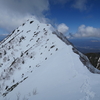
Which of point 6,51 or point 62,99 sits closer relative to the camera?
point 62,99

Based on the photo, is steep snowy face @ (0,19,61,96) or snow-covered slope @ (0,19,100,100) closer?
snow-covered slope @ (0,19,100,100)

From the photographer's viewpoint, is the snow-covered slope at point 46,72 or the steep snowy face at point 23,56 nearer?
the snow-covered slope at point 46,72

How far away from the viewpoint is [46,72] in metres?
10.8

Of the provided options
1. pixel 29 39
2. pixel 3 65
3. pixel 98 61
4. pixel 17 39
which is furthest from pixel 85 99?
pixel 98 61

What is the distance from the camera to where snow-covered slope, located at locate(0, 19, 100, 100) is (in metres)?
5.83

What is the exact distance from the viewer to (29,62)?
949 inches

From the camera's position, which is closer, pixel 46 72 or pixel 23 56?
pixel 46 72

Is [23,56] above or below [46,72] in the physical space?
above

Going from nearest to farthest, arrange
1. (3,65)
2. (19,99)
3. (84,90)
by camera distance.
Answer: (84,90), (19,99), (3,65)

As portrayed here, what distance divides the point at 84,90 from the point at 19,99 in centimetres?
538

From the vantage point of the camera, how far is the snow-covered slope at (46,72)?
583 cm

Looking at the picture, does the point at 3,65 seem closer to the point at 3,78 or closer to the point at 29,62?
the point at 3,78

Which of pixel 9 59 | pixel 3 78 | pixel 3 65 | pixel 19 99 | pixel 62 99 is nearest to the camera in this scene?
pixel 62 99

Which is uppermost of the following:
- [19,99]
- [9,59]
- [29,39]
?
[29,39]
